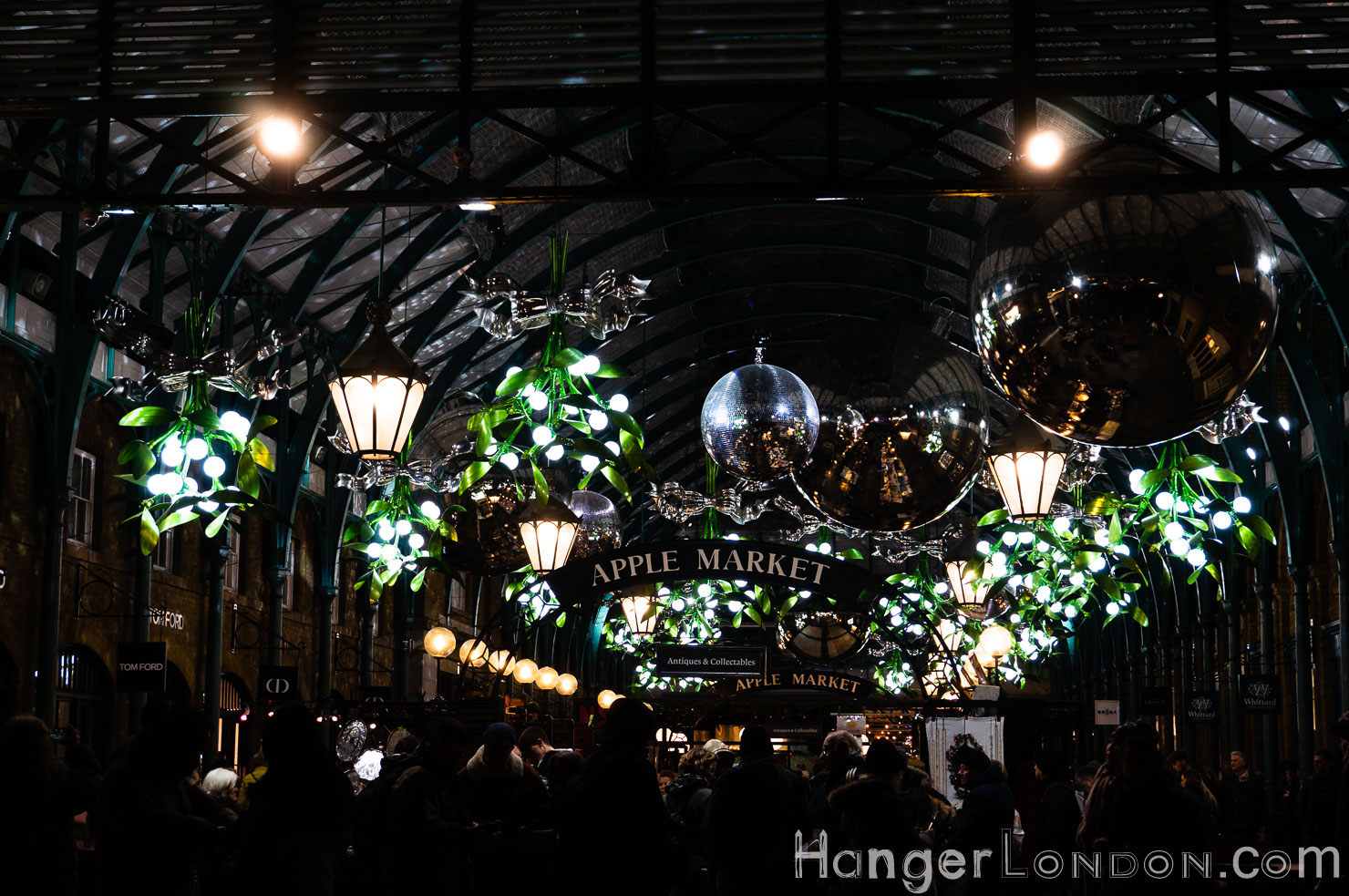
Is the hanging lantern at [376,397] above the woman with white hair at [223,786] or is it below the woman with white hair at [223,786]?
above

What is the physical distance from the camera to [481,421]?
9.84 meters

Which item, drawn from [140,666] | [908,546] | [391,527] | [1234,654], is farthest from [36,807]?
[1234,654]

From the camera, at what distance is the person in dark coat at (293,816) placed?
494 centimetres

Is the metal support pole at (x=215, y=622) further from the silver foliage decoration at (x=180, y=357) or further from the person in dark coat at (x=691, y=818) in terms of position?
the person in dark coat at (x=691, y=818)

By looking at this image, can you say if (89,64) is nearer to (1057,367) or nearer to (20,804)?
(20,804)

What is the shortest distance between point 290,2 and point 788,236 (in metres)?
15.6

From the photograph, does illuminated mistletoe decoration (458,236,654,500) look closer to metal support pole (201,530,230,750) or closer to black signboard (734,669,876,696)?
black signboard (734,669,876,696)

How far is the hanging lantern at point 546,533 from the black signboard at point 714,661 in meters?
11.3

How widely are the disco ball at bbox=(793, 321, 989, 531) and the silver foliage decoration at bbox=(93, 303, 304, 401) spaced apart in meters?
4.64

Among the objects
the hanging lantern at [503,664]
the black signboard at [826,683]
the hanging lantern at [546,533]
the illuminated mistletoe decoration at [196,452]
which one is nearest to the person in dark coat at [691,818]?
the hanging lantern at [546,533]

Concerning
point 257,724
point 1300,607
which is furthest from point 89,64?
point 1300,607

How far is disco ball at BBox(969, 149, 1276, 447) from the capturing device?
4.00 metres

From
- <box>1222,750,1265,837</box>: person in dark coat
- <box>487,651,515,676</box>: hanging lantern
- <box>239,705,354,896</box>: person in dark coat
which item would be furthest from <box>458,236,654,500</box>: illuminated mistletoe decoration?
<box>1222,750,1265,837</box>: person in dark coat

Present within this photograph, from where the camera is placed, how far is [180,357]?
A: 29.4 ft
